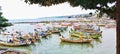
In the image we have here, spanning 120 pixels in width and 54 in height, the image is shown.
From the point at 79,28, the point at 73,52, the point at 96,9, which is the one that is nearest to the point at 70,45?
the point at 73,52

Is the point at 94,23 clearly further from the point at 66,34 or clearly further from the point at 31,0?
the point at 31,0

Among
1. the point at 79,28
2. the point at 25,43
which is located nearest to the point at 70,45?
the point at 25,43

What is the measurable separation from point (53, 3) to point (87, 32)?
17837 millimetres

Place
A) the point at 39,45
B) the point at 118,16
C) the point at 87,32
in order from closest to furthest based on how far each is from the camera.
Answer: the point at 118,16
the point at 39,45
the point at 87,32

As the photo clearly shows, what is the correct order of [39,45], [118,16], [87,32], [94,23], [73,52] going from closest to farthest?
1. [118,16]
2. [73,52]
3. [39,45]
4. [87,32]
5. [94,23]

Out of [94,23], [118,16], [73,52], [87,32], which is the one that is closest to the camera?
[118,16]

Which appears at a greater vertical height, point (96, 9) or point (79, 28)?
point (96, 9)

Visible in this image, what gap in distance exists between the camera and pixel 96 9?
2889 millimetres

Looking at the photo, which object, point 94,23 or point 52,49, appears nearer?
point 52,49

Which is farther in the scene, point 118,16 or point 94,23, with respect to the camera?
point 94,23

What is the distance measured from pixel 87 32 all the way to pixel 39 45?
3.97m

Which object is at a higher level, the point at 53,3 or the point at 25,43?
the point at 53,3

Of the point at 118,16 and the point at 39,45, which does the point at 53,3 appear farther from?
the point at 39,45

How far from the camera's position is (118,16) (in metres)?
2.11
